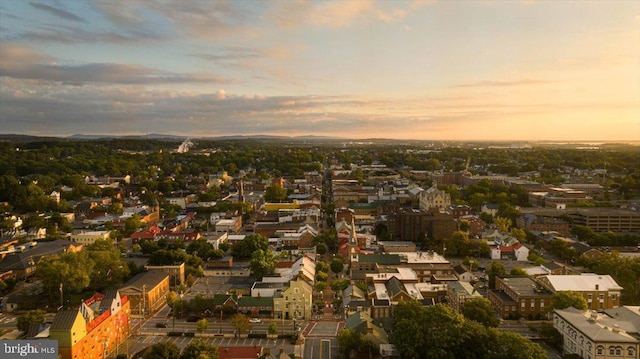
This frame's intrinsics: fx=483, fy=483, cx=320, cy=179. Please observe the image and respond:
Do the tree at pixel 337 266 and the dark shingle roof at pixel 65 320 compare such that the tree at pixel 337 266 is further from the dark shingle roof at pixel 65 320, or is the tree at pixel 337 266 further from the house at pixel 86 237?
the house at pixel 86 237

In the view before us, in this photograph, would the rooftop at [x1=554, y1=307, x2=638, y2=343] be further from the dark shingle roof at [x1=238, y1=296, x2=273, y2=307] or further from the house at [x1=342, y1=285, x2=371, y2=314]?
the dark shingle roof at [x1=238, y1=296, x2=273, y2=307]

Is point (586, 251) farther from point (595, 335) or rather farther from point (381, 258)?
point (595, 335)

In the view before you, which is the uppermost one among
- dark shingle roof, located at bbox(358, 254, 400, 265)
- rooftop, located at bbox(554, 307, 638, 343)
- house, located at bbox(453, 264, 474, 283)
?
rooftop, located at bbox(554, 307, 638, 343)

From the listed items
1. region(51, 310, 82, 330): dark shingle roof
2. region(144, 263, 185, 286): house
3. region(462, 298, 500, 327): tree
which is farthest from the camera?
region(144, 263, 185, 286): house

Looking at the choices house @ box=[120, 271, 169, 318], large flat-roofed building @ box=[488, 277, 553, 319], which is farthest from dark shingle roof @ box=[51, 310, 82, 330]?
large flat-roofed building @ box=[488, 277, 553, 319]

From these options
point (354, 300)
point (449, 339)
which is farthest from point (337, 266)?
point (449, 339)
